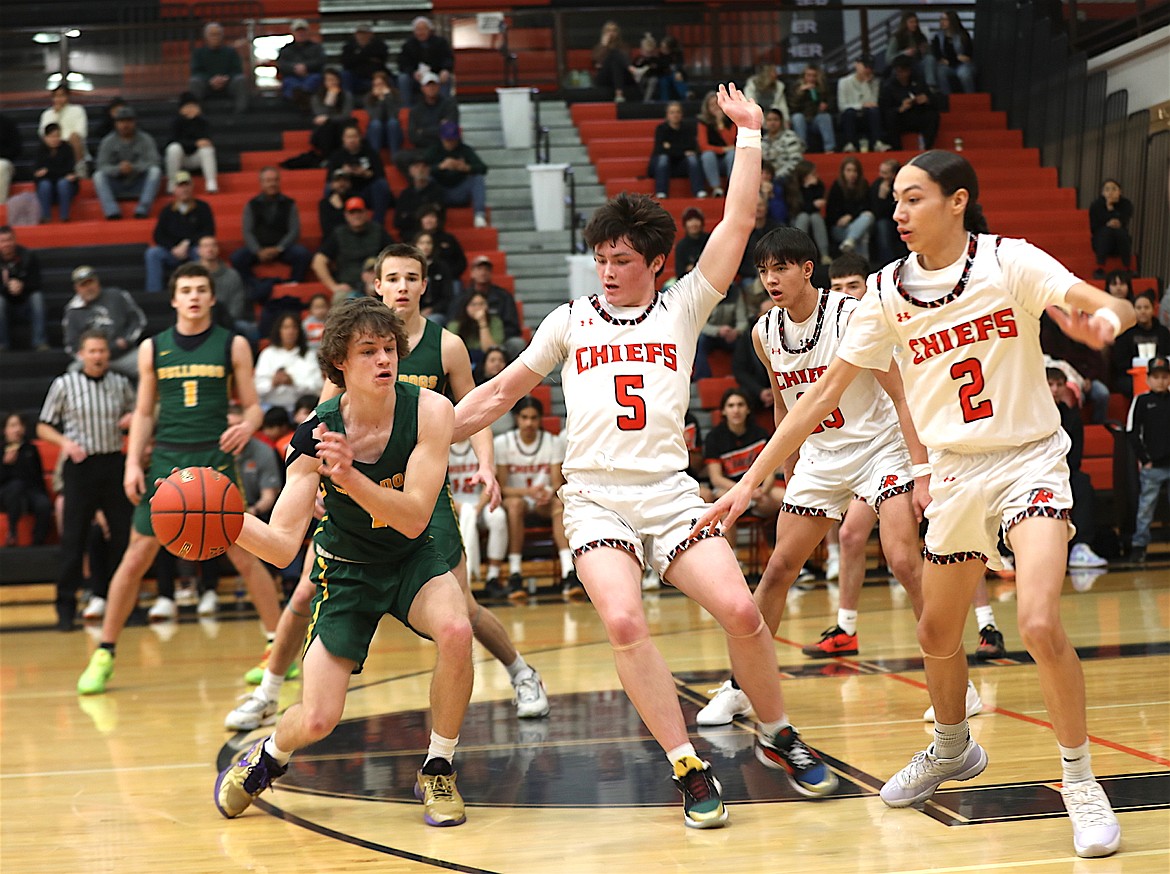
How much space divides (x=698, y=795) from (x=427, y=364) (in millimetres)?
2209

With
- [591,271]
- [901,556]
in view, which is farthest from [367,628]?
[591,271]

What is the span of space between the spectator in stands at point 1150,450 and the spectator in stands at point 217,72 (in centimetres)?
1107

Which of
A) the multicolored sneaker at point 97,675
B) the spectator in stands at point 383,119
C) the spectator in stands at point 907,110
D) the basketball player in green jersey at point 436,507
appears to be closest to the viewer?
the basketball player in green jersey at point 436,507

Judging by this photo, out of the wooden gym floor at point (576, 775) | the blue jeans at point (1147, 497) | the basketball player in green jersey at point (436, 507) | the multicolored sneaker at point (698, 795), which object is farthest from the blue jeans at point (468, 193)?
the multicolored sneaker at point (698, 795)

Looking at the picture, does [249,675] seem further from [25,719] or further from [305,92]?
[305,92]

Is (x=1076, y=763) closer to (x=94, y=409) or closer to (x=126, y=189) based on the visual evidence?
(x=94, y=409)

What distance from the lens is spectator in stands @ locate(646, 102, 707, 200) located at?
48.9 ft

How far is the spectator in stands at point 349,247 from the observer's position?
13.2 m

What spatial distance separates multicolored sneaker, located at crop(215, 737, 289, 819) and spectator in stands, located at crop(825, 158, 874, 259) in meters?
10.7

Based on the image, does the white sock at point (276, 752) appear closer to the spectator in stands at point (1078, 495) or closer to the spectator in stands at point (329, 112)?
the spectator in stands at point (1078, 495)

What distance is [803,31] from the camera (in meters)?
17.5

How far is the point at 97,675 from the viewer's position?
23.4 feet

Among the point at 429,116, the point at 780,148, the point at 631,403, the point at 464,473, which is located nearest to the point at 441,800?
the point at 631,403

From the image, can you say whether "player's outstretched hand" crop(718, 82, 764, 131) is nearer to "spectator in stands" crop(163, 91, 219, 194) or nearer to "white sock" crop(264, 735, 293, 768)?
"white sock" crop(264, 735, 293, 768)
